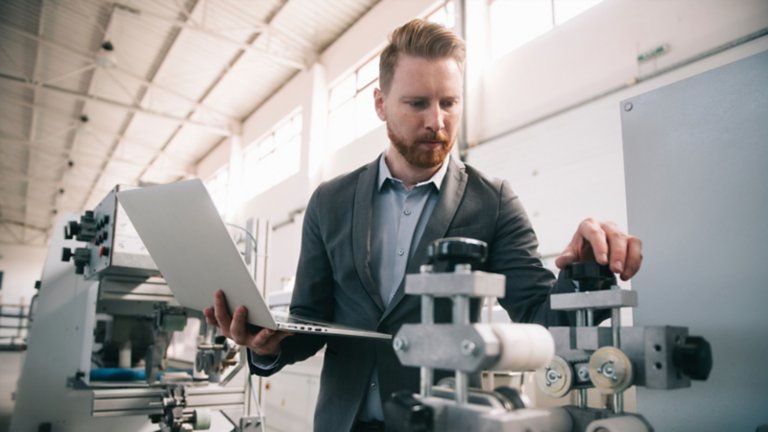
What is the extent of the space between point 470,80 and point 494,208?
2.47 metres

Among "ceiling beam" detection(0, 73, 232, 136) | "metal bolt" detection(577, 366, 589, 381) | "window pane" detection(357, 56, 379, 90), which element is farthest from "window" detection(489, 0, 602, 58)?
"ceiling beam" detection(0, 73, 232, 136)

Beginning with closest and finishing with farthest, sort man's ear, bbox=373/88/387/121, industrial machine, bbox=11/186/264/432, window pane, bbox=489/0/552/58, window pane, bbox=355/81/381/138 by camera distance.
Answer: man's ear, bbox=373/88/387/121, industrial machine, bbox=11/186/264/432, window pane, bbox=489/0/552/58, window pane, bbox=355/81/381/138

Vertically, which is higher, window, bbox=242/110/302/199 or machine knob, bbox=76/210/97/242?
window, bbox=242/110/302/199

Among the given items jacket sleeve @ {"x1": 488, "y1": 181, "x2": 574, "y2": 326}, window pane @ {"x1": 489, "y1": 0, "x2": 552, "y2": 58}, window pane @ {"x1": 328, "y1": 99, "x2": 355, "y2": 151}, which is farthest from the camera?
window pane @ {"x1": 328, "y1": 99, "x2": 355, "y2": 151}

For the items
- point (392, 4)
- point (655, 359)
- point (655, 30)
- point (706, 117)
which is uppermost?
point (392, 4)

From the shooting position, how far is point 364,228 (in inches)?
38.6

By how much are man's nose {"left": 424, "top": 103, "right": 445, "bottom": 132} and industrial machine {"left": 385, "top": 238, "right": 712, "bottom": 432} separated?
0.37 m

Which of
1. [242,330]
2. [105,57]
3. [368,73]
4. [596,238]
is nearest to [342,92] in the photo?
[368,73]

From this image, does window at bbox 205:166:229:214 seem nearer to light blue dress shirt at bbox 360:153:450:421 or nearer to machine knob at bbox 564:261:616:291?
light blue dress shirt at bbox 360:153:450:421

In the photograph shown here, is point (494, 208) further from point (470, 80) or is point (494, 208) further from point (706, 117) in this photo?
point (470, 80)

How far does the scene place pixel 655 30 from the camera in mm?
2309

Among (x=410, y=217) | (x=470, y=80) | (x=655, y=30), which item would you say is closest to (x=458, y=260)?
(x=410, y=217)

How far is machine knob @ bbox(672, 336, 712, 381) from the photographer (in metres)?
0.60

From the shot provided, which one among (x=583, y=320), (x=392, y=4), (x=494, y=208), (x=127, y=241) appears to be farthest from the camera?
(x=392, y=4)
